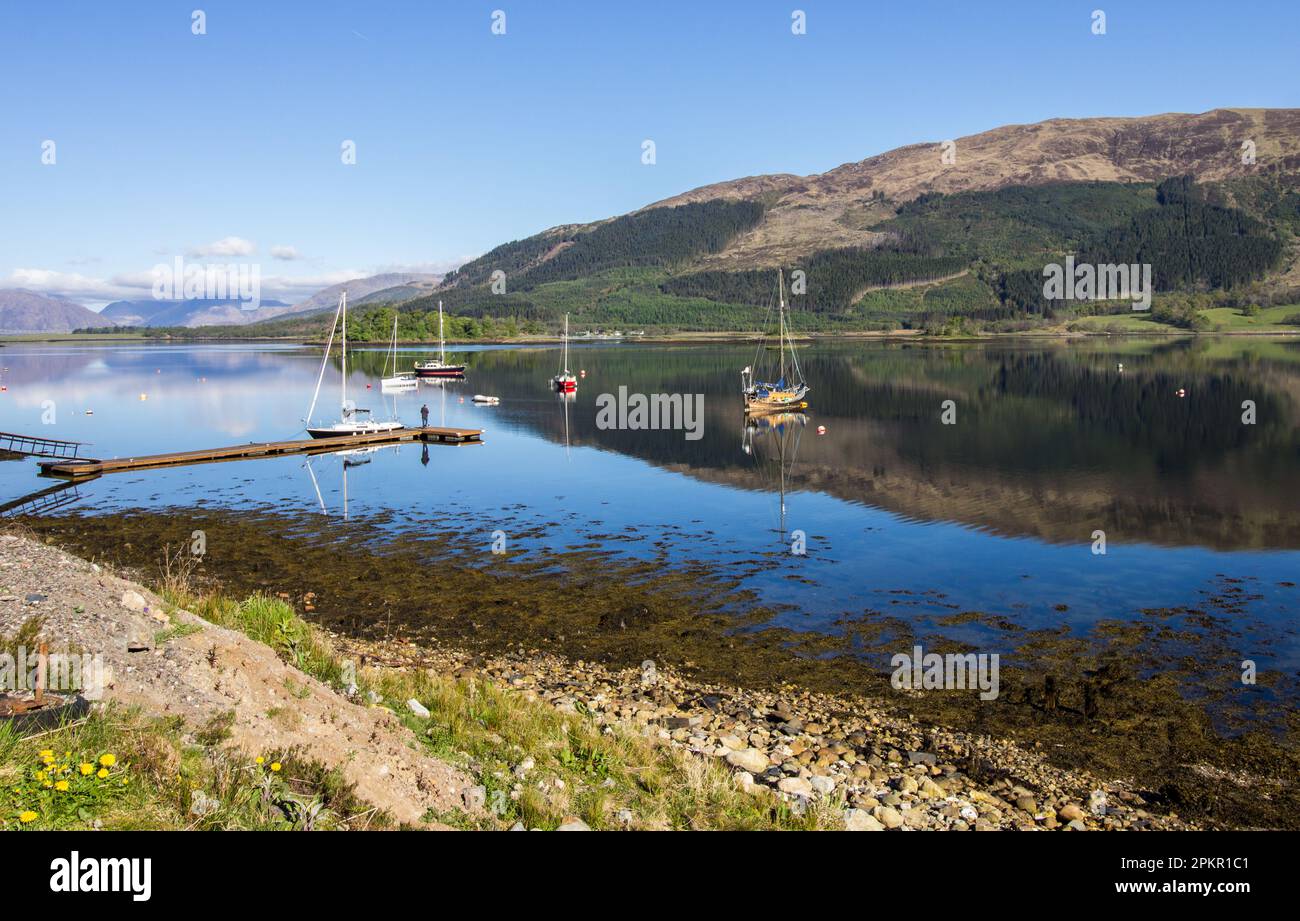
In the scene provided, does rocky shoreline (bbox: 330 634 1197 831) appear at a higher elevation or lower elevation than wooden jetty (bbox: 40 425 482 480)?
lower

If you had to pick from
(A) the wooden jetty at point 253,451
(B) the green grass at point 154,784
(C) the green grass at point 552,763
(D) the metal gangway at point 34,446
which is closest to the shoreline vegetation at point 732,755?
(C) the green grass at point 552,763

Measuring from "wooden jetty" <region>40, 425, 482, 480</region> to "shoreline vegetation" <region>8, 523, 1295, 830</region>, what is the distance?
34.8 m

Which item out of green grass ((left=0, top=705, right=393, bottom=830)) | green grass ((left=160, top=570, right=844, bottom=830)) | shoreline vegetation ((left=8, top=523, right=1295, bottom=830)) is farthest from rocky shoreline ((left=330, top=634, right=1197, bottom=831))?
green grass ((left=0, top=705, right=393, bottom=830))

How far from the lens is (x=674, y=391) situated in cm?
10244

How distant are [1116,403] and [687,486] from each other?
56216mm

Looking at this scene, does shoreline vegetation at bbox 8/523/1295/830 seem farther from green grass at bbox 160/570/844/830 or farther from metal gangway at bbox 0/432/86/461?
metal gangway at bbox 0/432/86/461

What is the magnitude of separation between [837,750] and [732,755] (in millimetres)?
1975

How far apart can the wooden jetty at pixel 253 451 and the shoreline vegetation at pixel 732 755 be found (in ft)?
114

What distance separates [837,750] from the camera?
1542cm

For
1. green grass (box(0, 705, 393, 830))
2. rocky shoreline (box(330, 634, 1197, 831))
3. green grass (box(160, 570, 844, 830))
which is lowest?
rocky shoreline (box(330, 634, 1197, 831))

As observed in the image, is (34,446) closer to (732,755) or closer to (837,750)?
(732,755)

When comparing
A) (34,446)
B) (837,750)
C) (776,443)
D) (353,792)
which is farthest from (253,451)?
(353,792)

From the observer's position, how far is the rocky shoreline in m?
13.1

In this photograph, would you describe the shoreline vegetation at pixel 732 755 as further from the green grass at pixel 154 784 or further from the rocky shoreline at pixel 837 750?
the green grass at pixel 154 784
